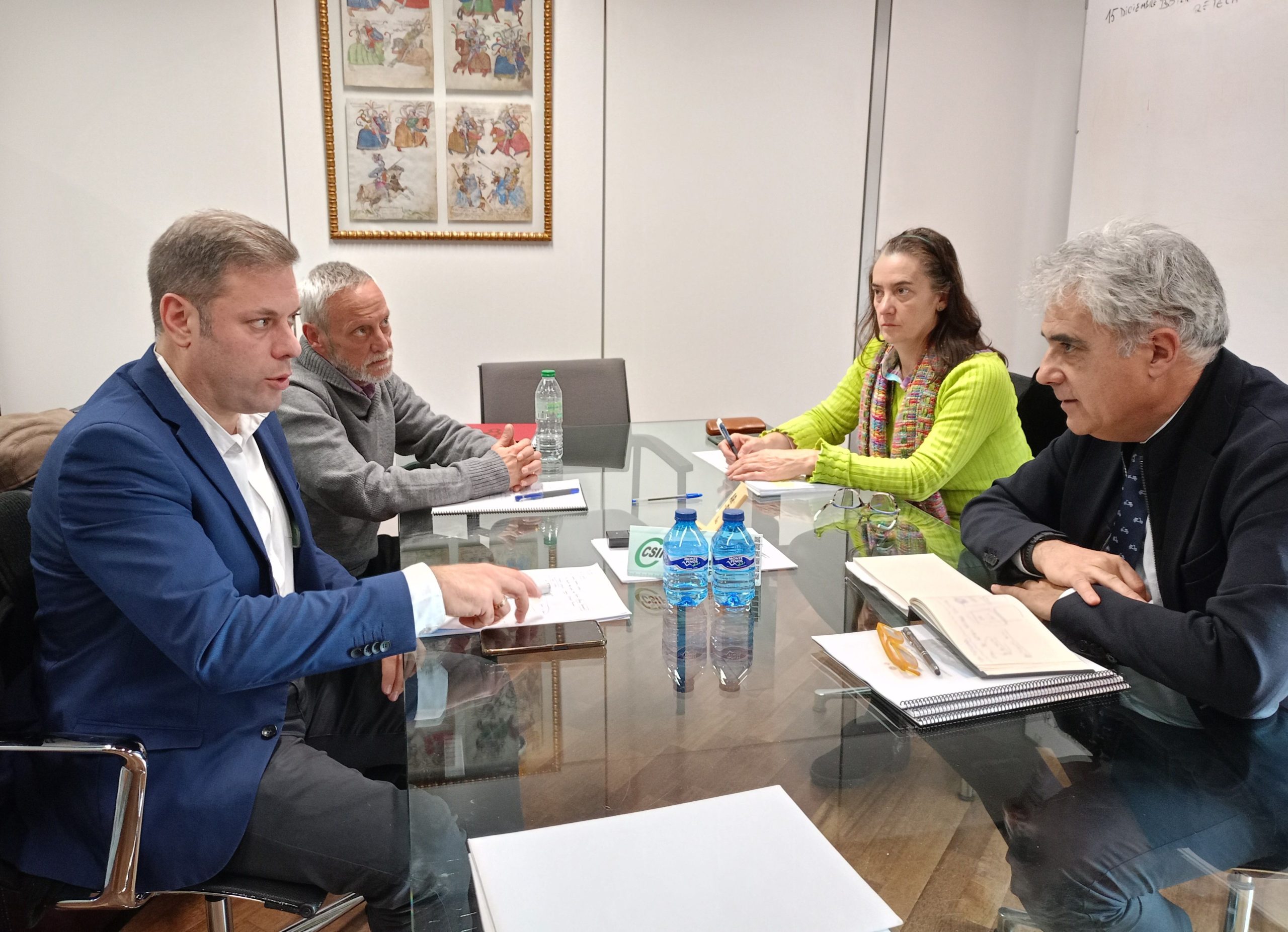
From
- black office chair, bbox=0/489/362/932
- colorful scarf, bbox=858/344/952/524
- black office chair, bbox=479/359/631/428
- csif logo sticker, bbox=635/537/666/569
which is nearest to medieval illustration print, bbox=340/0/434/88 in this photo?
black office chair, bbox=479/359/631/428

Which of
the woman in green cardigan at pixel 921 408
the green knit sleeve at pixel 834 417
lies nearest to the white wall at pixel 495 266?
the green knit sleeve at pixel 834 417

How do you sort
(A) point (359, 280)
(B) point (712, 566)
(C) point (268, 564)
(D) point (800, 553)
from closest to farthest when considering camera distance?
(C) point (268, 564) < (B) point (712, 566) < (D) point (800, 553) < (A) point (359, 280)

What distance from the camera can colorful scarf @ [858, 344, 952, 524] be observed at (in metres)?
2.60

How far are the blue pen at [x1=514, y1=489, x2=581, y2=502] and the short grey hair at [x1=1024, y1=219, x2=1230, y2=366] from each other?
123cm

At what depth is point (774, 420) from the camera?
4762mm

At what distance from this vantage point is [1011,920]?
2.85ft

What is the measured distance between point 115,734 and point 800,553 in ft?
4.05

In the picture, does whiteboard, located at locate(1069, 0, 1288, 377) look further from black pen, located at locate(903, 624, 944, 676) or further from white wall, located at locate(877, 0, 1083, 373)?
black pen, located at locate(903, 624, 944, 676)

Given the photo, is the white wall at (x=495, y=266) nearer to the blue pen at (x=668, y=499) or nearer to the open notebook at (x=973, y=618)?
the blue pen at (x=668, y=499)

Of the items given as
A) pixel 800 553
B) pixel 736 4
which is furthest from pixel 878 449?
pixel 736 4

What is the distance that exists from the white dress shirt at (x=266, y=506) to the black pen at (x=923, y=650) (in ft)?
2.30

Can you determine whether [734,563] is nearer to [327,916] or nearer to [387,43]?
[327,916]

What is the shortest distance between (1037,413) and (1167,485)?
1880mm

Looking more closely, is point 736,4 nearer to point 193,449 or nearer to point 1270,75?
point 1270,75
